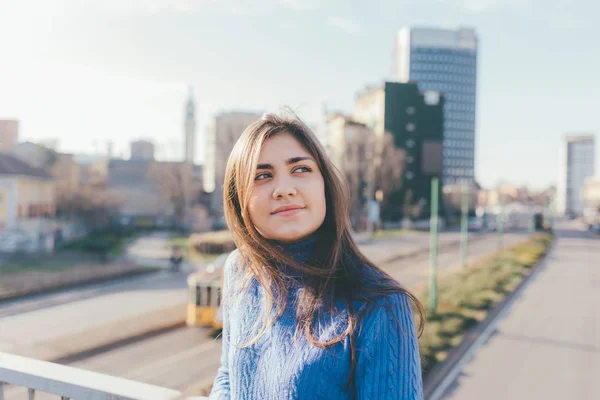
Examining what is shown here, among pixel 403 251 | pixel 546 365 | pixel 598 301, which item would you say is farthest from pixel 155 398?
pixel 403 251

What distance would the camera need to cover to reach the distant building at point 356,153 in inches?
1133

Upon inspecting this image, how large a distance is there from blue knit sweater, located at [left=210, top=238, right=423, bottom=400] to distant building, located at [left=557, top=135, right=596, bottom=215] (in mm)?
106456

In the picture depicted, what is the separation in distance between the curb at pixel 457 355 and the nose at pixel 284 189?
427 centimetres

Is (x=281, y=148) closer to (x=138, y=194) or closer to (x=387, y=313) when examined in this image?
(x=387, y=313)

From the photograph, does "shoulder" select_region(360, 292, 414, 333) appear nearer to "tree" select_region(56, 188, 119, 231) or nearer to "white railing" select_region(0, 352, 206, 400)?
"white railing" select_region(0, 352, 206, 400)

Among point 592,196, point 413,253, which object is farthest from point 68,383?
point 592,196

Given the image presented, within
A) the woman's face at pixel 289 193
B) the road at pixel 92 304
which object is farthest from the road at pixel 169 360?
the woman's face at pixel 289 193

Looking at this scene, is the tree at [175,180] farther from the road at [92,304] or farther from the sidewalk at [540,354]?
the sidewalk at [540,354]

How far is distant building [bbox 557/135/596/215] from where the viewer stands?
97.2 meters

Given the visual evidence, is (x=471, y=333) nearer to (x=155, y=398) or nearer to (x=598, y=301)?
(x=598, y=301)

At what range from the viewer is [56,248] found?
40.1 ft

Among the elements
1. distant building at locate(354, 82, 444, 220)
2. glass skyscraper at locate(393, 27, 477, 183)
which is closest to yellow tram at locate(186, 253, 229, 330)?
glass skyscraper at locate(393, 27, 477, 183)

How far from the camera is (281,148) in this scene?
44.8 inches

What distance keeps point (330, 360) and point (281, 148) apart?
1.54 feet
